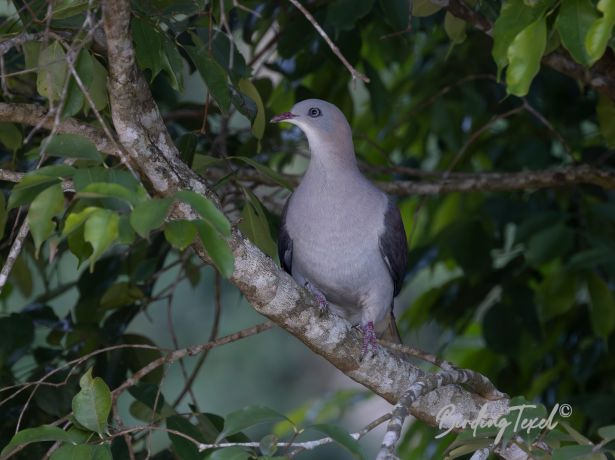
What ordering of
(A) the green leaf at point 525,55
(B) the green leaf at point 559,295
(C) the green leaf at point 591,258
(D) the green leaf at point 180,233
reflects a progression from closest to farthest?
(D) the green leaf at point 180,233 → (A) the green leaf at point 525,55 → (C) the green leaf at point 591,258 → (B) the green leaf at point 559,295

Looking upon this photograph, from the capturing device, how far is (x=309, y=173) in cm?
358

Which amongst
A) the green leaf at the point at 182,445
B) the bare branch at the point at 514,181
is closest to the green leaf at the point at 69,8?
the green leaf at the point at 182,445

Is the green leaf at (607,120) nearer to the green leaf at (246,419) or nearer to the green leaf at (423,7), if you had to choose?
the green leaf at (423,7)

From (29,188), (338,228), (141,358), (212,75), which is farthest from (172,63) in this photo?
(141,358)

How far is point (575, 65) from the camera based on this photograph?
3.50m

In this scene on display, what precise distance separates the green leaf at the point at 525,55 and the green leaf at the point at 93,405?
1222mm

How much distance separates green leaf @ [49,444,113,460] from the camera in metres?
2.08

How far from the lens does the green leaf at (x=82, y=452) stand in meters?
2.08

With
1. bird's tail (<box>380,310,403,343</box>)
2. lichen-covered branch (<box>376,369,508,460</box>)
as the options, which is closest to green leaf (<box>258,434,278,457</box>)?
lichen-covered branch (<box>376,369,508,460</box>)

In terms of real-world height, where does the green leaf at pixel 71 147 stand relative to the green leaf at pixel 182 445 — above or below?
above

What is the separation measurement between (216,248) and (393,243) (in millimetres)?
1934

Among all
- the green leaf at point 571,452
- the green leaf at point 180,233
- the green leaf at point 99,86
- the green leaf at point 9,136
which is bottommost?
the green leaf at point 571,452

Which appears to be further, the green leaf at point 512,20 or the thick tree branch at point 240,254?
the green leaf at point 512,20

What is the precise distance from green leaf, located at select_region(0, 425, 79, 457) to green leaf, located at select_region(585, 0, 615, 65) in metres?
1.47
